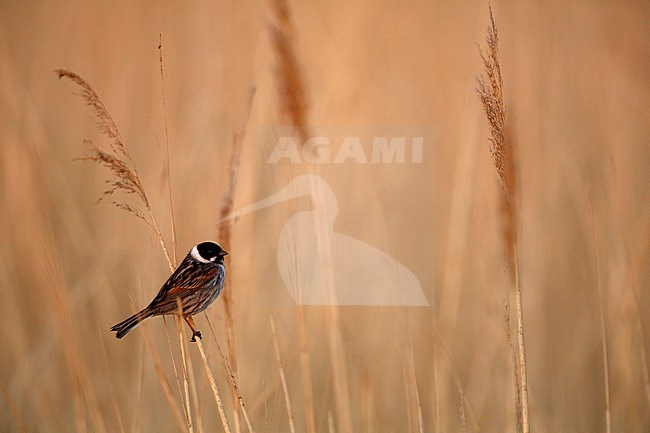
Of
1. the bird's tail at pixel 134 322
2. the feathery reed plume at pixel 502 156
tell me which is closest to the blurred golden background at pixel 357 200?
the bird's tail at pixel 134 322

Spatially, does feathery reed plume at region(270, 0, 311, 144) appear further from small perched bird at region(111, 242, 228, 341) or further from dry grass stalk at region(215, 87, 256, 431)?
small perched bird at region(111, 242, 228, 341)

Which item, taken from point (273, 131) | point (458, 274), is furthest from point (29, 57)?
point (458, 274)

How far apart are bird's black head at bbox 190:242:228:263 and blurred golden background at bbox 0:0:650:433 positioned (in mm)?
286

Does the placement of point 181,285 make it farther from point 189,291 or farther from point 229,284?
point 229,284

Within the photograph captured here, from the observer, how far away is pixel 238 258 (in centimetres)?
173

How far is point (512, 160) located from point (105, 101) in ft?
4.62

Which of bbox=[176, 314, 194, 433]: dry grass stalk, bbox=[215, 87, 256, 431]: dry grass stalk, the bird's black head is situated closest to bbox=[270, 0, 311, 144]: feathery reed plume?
bbox=[215, 87, 256, 431]: dry grass stalk

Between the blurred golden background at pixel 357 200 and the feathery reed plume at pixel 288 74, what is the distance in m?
0.34

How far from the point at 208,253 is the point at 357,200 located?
72cm

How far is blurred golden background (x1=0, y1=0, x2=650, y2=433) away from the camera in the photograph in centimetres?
178

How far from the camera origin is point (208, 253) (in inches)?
51.1

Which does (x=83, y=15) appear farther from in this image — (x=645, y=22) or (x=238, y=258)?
(x=645, y=22)

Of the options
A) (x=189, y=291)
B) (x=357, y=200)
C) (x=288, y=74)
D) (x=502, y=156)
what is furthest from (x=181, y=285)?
(x=357, y=200)

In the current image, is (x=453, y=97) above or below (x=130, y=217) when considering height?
above
